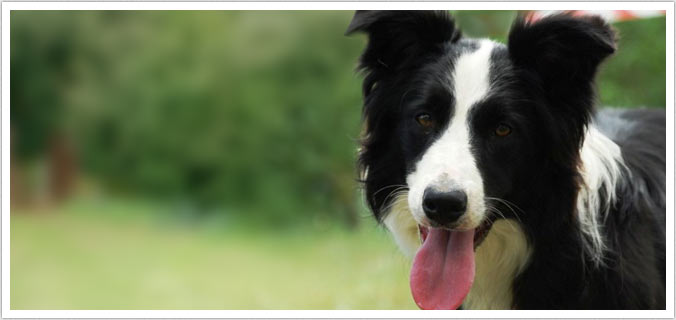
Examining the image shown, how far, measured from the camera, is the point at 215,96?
6387mm

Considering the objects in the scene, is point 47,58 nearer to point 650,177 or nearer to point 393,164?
point 393,164

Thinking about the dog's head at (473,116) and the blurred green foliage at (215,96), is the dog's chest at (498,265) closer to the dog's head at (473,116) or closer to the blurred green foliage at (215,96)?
the dog's head at (473,116)

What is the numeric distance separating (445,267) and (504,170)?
1.35 feet

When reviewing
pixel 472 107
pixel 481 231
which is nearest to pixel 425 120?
pixel 472 107

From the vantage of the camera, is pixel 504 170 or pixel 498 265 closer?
pixel 504 170

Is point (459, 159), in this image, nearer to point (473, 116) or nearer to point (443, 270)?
point (473, 116)

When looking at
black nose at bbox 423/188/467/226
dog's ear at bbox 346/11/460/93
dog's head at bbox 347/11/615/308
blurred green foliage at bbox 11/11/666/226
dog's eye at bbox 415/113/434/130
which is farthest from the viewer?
blurred green foliage at bbox 11/11/666/226

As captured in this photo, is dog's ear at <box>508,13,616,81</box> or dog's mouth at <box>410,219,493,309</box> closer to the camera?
dog's ear at <box>508,13,616,81</box>

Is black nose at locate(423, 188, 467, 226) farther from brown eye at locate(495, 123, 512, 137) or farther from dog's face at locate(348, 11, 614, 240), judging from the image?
brown eye at locate(495, 123, 512, 137)

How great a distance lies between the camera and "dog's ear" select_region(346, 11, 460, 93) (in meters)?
2.53

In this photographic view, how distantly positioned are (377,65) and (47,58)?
3072mm

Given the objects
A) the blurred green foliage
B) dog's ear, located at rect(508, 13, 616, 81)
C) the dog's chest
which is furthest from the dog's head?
the blurred green foliage

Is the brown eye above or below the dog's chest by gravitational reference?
above

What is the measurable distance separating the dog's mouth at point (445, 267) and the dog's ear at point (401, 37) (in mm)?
631
